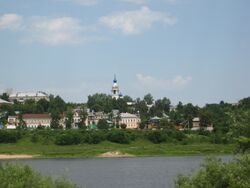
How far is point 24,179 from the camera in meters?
25.5

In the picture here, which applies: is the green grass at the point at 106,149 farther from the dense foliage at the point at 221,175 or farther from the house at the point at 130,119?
the dense foliage at the point at 221,175

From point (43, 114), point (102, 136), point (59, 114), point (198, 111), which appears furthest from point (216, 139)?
point (43, 114)

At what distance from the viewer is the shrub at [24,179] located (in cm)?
2500

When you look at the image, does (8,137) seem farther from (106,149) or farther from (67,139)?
(106,149)

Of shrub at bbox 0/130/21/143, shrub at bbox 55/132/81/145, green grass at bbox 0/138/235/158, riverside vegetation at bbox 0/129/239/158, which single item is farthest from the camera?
shrub at bbox 0/130/21/143

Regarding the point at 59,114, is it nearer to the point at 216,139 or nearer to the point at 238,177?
the point at 216,139

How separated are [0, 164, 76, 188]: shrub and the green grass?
210 ft

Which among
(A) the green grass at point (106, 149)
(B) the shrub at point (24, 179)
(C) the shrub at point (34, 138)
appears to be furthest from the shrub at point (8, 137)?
(B) the shrub at point (24, 179)

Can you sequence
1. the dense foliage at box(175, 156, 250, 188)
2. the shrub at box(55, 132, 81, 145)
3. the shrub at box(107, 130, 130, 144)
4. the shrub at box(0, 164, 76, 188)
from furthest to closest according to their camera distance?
1. the shrub at box(107, 130, 130, 144)
2. the shrub at box(55, 132, 81, 145)
3. the shrub at box(0, 164, 76, 188)
4. the dense foliage at box(175, 156, 250, 188)

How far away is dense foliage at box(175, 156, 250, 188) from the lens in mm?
22172

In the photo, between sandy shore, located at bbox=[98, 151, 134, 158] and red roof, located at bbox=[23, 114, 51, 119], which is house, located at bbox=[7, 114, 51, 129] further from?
sandy shore, located at bbox=[98, 151, 134, 158]

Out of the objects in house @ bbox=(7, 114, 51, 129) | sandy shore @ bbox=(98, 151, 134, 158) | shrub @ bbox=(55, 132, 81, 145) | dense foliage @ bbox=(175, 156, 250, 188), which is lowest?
sandy shore @ bbox=(98, 151, 134, 158)

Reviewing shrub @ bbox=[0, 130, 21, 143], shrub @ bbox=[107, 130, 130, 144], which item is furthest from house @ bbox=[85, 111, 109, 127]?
shrub @ bbox=[0, 130, 21, 143]

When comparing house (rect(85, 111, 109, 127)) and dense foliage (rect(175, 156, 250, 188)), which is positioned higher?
house (rect(85, 111, 109, 127))
